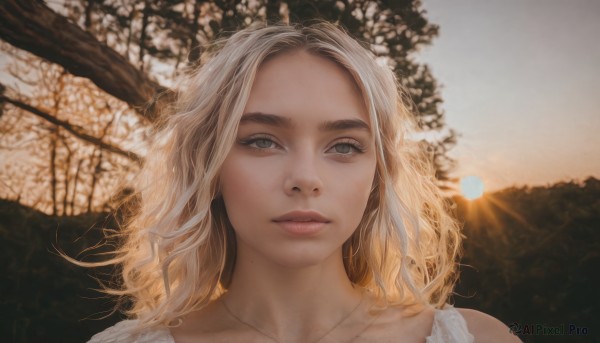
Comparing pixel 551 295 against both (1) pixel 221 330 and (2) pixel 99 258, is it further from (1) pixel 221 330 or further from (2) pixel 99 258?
(2) pixel 99 258

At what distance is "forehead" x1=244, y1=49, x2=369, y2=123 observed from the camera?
2086 millimetres

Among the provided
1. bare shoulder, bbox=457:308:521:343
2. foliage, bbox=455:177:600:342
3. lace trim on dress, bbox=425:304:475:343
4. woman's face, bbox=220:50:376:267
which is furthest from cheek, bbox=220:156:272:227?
foliage, bbox=455:177:600:342

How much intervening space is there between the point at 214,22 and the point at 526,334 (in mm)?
3124

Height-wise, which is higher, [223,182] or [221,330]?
[223,182]

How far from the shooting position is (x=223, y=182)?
7.26ft

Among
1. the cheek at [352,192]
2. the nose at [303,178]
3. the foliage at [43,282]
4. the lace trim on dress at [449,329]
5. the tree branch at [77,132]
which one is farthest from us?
the tree branch at [77,132]

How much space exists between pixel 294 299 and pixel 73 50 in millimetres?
2724

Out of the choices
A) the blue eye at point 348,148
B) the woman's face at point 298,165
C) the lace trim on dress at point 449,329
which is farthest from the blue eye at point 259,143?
the lace trim on dress at point 449,329

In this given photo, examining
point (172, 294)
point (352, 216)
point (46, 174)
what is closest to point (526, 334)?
point (352, 216)

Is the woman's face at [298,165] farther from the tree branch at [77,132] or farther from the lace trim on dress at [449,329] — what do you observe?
the tree branch at [77,132]

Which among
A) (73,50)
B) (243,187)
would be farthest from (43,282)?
(243,187)

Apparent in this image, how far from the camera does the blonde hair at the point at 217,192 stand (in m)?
2.32

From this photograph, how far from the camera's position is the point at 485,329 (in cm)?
230

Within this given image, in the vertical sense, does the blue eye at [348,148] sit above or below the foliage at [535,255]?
above
